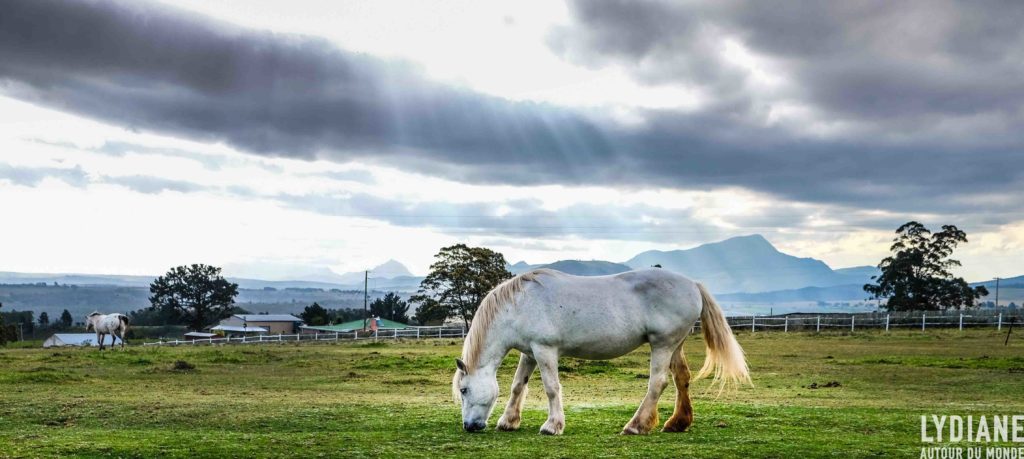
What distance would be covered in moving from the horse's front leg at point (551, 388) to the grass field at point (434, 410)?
0.31m

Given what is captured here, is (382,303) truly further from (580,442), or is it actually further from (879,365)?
(580,442)

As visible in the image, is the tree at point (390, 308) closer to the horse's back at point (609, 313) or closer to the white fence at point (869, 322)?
the white fence at point (869, 322)

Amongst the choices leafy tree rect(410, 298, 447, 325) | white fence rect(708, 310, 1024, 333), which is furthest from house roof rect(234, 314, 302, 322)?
white fence rect(708, 310, 1024, 333)

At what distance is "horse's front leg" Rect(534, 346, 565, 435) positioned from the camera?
957cm

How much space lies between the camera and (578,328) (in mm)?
10023

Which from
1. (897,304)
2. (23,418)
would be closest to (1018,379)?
(23,418)

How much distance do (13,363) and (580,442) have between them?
28079mm

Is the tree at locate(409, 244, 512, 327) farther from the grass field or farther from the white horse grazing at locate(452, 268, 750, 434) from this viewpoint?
the white horse grazing at locate(452, 268, 750, 434)

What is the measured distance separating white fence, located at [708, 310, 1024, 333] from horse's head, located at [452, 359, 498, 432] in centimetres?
3983

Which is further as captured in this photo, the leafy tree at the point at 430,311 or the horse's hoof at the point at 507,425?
the leafy tree at the point at 430,311

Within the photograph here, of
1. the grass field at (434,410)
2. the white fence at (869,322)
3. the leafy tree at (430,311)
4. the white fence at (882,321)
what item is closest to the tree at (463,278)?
the leafy tree at (430,311)

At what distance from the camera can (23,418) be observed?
1133 cm

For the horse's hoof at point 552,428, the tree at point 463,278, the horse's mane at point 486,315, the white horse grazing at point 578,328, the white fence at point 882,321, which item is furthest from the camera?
the tree at point 463,278

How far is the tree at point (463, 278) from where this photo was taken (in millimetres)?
70938
